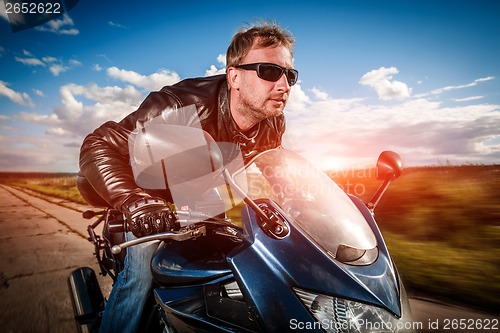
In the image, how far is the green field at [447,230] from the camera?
2.74 m

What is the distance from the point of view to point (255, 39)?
239cm

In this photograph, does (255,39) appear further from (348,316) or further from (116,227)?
(348,316)

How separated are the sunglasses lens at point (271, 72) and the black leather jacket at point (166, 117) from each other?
1.48 ft

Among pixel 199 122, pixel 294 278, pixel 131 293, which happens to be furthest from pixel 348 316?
pixel 199 122

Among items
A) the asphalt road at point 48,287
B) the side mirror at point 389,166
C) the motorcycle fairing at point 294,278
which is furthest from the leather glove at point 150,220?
the side mirror at point 389,166

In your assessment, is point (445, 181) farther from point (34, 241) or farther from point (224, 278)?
point (34, 241)

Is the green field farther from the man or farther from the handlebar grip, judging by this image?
the handlebar grip

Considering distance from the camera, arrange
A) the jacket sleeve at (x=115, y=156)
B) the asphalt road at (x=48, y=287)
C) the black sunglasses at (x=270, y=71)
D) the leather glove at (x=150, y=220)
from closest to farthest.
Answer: the leather glove at (x=150, y=220) → the jacket sleeve at (x=115, y=156) → the black sunglasses at (x=270, y=71) → the asphalt road at (x=48, y=287)

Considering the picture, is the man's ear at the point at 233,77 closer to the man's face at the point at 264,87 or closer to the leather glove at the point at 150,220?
the man's face at the point at 264,87

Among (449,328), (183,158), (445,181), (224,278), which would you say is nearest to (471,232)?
(445,181)

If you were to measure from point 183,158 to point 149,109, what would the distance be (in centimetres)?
129

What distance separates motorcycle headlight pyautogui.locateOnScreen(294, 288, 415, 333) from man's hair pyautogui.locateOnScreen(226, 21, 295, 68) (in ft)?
6.11

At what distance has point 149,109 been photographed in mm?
2328

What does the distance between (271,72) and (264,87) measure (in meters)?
0.12
